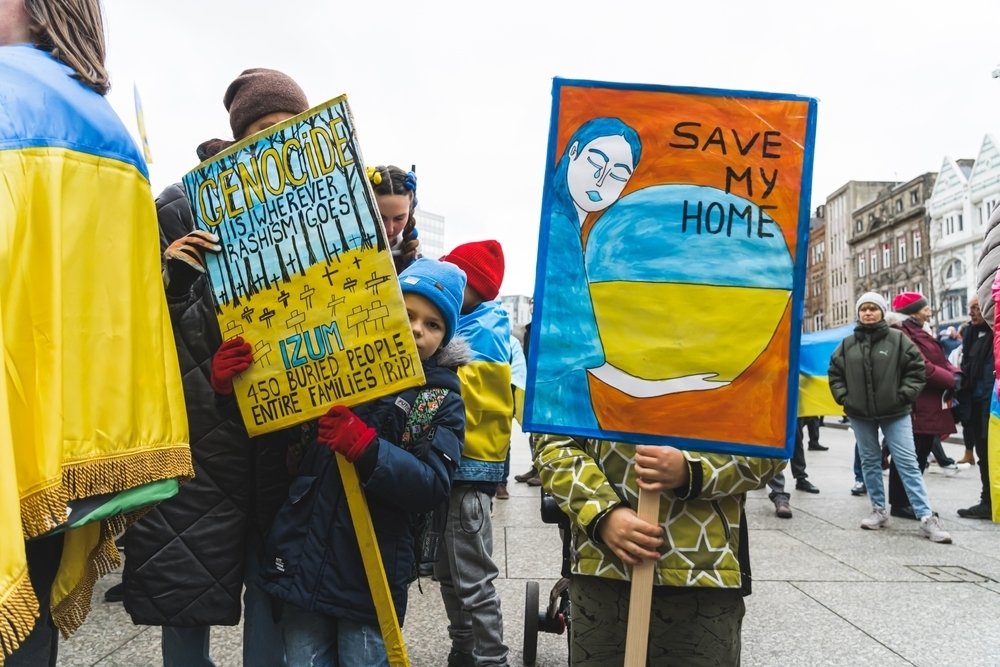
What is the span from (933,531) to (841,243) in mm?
78822

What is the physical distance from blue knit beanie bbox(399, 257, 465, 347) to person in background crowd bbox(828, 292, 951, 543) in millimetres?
5153

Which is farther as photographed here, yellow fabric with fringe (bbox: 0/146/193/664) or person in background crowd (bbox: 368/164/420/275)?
person in background crowd (bbox: 368/164/420/275)

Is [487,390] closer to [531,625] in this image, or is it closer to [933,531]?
[531,625]

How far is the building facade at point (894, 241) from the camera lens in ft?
200

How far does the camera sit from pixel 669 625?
2027mm

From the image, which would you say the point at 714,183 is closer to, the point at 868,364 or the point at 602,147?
the point at 602,147

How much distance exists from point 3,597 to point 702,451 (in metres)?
1.47

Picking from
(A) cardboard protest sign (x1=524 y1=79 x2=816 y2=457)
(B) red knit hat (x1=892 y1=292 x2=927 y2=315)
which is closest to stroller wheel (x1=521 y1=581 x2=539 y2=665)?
(A) cardboard protest sign (x1=524 y1=79 x2=816 y2=457)

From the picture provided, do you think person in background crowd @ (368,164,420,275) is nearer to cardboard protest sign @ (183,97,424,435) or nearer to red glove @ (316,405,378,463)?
cardboard protest sign @ (183,97,424,435)

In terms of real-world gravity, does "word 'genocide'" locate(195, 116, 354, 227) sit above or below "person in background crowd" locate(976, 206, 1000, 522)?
above

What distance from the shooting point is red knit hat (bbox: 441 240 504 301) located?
3508mm

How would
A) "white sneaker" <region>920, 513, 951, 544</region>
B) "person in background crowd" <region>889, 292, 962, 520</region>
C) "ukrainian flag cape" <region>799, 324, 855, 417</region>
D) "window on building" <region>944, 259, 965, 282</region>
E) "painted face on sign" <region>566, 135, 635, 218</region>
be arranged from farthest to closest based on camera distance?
1. "window on building" <region>944, 259, 965, 282</region>
2. "ukrainian flag cape" <region>799, 324, 855, 417</region>
3. "person in background crowd" <region>889, 292, 962, 520</region>
4. "white sneaker" <region>920, 513, 951, 544</region>
5. "painted face on sign" <region>566, 135, 635, 218</region>

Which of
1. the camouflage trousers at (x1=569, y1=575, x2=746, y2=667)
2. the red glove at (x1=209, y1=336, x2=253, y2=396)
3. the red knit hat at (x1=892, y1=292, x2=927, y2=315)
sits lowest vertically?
the camouflage trousers at (x1=569, y1=575, x2=746, y2=667)

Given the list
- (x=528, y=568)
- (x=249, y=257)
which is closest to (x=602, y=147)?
(x=249, y=257)
